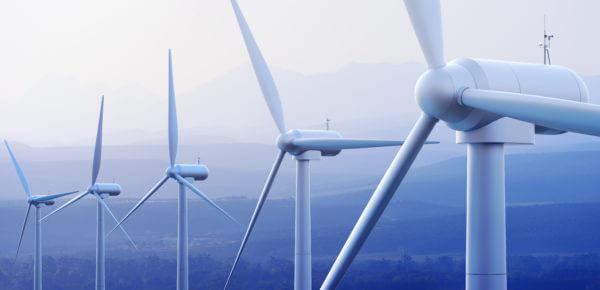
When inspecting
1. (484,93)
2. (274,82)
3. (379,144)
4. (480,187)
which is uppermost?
(274,82)

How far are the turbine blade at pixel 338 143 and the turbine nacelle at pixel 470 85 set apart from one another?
10.7 meters

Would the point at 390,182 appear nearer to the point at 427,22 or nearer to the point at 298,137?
the point at 427,22

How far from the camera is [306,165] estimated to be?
121 ft

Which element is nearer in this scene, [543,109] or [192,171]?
[543,109]

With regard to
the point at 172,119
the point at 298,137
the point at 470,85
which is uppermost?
the point at 172,119

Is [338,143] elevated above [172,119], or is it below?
below

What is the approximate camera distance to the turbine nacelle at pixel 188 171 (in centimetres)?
4872

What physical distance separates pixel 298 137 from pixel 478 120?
56.3 feet

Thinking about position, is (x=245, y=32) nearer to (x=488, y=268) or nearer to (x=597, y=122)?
Result: (x=488, y=268)

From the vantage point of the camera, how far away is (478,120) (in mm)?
19344

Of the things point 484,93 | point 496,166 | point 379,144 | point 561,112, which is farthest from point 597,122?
point 379,144

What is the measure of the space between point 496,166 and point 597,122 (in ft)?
20.8

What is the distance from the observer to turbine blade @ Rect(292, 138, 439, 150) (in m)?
32.5

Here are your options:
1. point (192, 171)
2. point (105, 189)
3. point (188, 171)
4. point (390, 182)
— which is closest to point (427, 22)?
point (390, 182)
